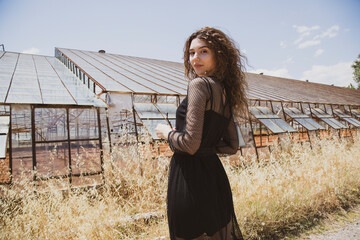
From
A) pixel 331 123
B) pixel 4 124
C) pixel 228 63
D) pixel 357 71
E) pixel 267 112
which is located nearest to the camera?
pixel 228 63

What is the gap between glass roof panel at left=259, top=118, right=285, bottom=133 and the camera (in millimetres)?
6327

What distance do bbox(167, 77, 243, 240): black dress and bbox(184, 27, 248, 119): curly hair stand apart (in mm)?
118

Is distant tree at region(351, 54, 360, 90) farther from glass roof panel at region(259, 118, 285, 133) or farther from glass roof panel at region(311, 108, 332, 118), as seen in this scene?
glass roof panel at region(259, 118, 285, 133)

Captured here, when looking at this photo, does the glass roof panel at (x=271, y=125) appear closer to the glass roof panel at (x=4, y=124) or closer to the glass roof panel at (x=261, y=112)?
the glass roof panel at (x=261, y=112)

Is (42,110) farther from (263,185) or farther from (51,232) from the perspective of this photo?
(263,185)

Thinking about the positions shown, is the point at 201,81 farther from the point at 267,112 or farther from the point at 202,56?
the point at 267,112

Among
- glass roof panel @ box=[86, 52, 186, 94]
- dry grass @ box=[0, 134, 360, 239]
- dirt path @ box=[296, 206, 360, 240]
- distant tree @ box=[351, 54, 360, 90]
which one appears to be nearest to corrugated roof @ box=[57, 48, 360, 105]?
glass roof panel @ box=[86, 52, 186, 94]

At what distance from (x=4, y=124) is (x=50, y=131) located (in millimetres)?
648

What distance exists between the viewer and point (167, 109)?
5074 millimetres

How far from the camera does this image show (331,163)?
14.5 feet

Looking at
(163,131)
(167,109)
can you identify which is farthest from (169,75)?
(163,131)

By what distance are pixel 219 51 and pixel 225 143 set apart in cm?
62

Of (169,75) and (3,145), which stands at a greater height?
(169,75)

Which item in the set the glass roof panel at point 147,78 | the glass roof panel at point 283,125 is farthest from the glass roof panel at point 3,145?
the glass roof panel at point 283,125
